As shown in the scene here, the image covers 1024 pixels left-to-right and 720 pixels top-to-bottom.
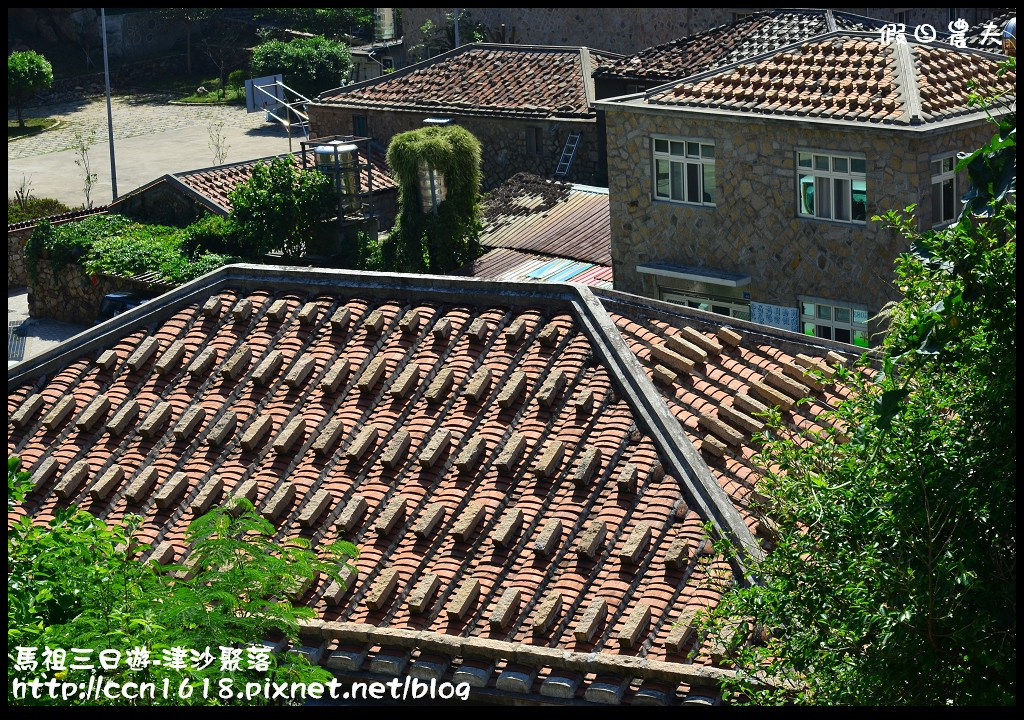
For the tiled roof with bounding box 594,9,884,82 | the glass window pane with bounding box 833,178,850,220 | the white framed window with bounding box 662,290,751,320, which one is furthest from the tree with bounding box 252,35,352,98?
the glass window pane with bounding box 833,178,850,220

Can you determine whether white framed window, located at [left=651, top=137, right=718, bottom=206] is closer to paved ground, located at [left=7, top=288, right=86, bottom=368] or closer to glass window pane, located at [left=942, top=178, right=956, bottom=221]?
glass window pane, located at [left=942, top=178, right=956, bottom=221]

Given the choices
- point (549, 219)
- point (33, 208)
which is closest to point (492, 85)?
point (549, 219)

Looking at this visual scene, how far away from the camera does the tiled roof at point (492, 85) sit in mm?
41406

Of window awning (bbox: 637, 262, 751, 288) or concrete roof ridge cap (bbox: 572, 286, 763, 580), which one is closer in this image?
concrete roof ridge cap (bbox: 572, 286, 763, 580)

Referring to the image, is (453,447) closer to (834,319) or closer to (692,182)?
(834,319)

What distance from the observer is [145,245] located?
36.8m

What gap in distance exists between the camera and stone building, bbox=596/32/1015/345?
84.6 feet

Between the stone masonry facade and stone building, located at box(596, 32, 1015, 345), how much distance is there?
1770 centimetres

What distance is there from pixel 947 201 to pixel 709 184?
4.84 meters

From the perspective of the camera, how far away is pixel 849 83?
26.7 metres

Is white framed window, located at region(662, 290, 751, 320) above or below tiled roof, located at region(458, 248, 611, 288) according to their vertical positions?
below

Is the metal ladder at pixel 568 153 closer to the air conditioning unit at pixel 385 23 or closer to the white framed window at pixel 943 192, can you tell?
the white framed window at pixel 943 192

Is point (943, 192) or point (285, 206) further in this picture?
point (285, 206)

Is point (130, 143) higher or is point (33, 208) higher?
point (130, 143)
